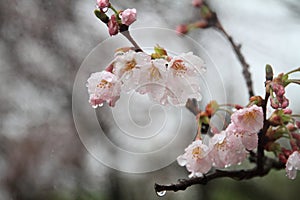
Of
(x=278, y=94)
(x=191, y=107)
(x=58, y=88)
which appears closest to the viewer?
(x=278, y=94)

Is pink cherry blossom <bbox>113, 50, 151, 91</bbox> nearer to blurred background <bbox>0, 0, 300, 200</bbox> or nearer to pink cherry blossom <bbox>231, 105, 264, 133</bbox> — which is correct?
pink cherry blossom <bbox>231, 105, 264, 133</bbox>

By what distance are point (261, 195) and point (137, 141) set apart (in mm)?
340

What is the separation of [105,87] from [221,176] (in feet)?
0.47

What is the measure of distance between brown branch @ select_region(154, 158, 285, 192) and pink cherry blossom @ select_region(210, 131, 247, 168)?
1 centimetres

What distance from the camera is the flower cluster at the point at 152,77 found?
0.33 m

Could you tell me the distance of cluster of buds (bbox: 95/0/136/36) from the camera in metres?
0.33

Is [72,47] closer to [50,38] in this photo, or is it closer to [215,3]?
[50,38]

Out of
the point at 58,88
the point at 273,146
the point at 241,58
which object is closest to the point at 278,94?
the point at 273,146

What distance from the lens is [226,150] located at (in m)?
0.38

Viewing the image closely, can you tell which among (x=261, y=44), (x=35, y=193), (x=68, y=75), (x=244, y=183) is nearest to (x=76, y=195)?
(x=35, y=193)

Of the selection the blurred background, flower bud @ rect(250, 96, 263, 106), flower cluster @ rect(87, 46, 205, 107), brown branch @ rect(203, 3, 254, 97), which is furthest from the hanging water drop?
the blurred background

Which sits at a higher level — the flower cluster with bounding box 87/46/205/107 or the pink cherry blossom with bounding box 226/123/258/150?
the flower cluster with bounding box 87/46/205/107

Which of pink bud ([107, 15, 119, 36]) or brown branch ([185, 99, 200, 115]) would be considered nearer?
pink bud ([107, 15, 119, 36])

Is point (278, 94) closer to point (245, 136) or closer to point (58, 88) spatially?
point (245, 136)
